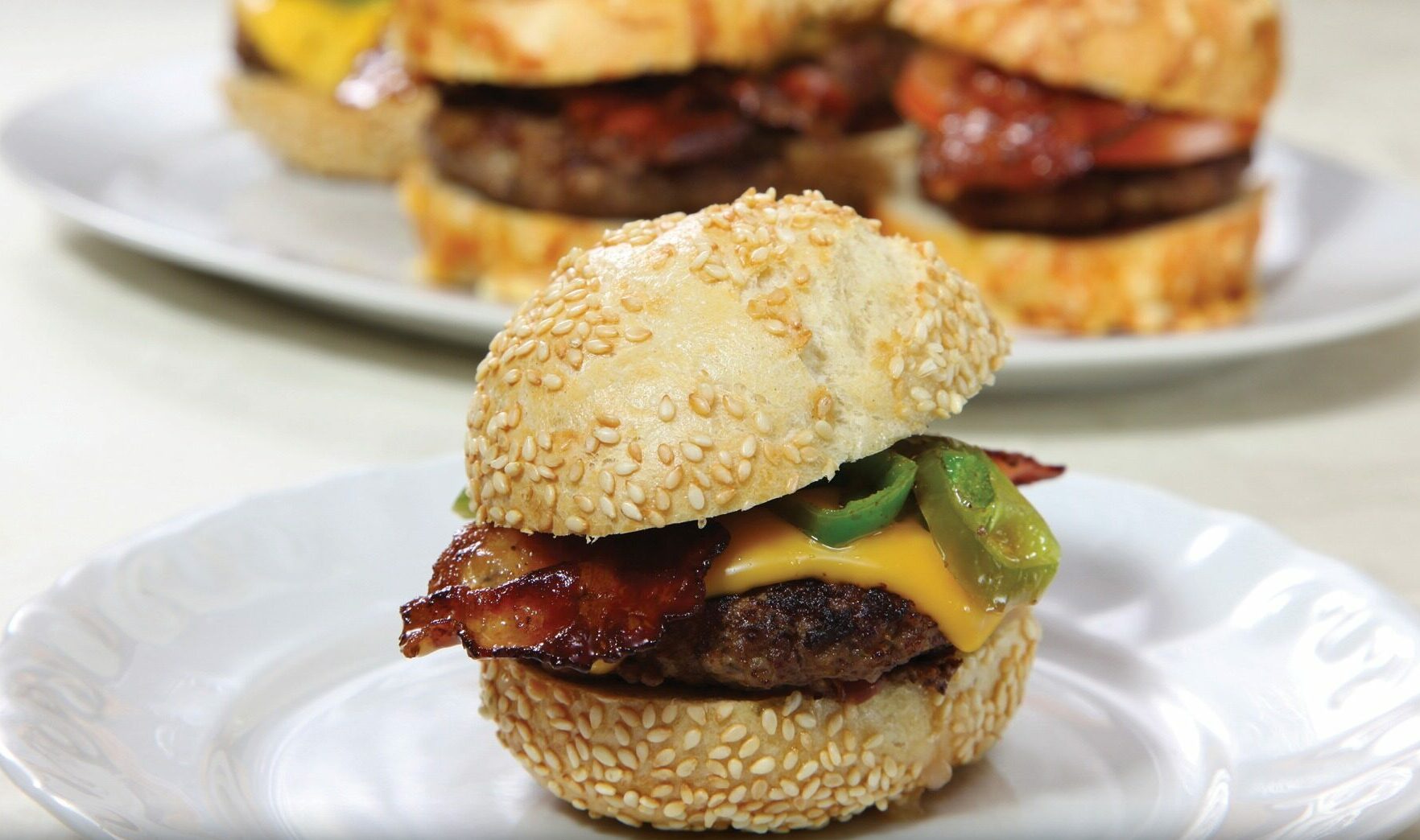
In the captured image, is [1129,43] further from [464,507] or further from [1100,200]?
[464,507]

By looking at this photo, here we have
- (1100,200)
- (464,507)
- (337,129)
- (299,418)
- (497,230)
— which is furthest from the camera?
(337,129)

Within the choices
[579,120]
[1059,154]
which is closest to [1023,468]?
[1059,154]

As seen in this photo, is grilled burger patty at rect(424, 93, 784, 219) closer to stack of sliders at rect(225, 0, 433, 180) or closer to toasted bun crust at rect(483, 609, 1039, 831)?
stack of sliders at rect(225, 0, 433, 180)

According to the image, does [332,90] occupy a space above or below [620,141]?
above

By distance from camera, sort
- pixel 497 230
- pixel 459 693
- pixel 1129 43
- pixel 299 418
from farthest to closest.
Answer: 1. pixel 497 230
2. pixel 1129 43
3. pixel 299 418
4. pixel 459 693

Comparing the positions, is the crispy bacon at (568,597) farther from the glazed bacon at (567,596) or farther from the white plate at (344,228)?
the white plate at (344,228)

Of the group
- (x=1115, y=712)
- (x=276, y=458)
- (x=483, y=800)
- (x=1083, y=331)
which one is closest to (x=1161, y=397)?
(x=1083, y=331)

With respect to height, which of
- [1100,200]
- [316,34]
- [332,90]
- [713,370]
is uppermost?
[316,34]
